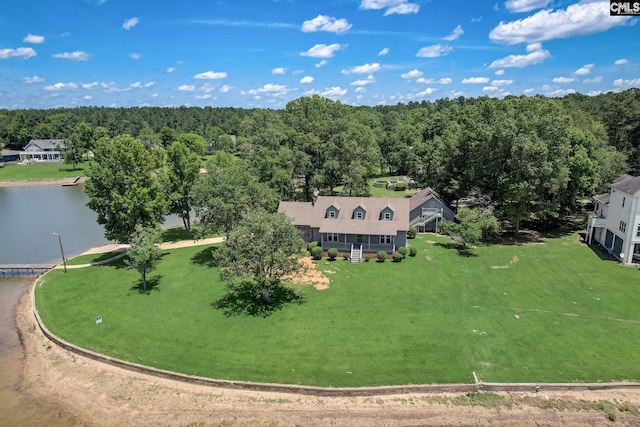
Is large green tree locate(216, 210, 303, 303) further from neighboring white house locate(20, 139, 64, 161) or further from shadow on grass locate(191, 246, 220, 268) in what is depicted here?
neighboring white house locate(20, 139, 64, 161)

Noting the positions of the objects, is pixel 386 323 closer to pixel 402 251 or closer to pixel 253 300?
pixel 253 300

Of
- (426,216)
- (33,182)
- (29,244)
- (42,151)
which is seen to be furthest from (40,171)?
(426,216)

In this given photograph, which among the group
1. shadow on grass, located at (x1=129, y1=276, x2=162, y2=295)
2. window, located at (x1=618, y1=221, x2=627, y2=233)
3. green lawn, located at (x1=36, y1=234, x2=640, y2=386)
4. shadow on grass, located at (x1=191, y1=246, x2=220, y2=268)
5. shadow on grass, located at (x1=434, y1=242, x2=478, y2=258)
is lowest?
green lawn, located at (x1=36, y1=234, x2=640, y2=386)

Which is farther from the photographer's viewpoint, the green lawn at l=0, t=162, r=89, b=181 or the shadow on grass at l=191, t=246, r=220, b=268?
the green lawn at l=0, t=162, r=89, b=181

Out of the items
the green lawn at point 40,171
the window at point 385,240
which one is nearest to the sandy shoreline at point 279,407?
the window at point 385,240

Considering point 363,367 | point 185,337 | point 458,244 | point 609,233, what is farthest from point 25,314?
point 609,233

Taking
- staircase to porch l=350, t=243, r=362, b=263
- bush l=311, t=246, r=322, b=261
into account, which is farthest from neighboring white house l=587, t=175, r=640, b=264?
Result: bush l=311, t=246, r=322, b=261

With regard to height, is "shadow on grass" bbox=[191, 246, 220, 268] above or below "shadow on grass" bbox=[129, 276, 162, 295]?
above
